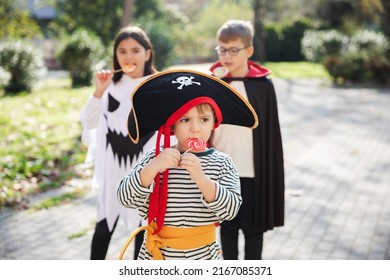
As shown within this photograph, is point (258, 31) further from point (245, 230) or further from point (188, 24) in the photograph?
point (245, 230)

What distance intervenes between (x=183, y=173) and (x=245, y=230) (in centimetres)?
143

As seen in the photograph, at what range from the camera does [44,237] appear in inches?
203

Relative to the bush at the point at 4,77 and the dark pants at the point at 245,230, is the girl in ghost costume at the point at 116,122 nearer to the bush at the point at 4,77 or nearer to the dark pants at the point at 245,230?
the dark pants at the point at 245,230

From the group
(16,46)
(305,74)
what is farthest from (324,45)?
(16,46)

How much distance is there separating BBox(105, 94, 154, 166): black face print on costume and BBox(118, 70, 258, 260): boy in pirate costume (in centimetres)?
120

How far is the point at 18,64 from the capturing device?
16.2 metres

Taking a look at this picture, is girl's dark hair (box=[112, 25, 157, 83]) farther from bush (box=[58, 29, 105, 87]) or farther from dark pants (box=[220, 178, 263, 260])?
bush (box=[58, 29, 105, 87])

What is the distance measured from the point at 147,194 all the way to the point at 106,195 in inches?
60.0

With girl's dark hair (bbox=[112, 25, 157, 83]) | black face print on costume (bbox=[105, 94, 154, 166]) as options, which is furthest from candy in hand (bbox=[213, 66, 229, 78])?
black face print on costume (bbox=[105, 94, 154, 166])

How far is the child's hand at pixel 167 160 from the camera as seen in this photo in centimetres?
226

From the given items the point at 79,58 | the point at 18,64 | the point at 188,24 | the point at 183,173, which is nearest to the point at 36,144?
the point at 183,173

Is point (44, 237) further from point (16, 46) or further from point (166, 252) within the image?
point (16, 46)

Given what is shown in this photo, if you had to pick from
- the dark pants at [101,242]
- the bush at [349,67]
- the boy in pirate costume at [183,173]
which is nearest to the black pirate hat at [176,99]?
the boy in pirate costume at [183,173]
